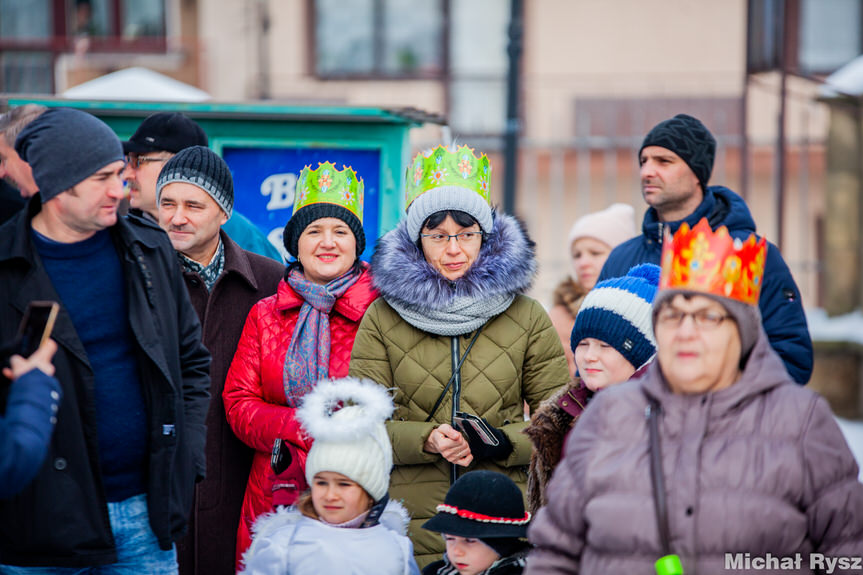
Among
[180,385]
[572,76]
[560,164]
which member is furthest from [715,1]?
[180,385]

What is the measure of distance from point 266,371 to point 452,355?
0.71 metres

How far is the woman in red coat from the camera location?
13.6ft

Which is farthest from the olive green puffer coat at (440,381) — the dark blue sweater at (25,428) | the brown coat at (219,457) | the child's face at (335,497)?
the dark blue sweater at (25,428)

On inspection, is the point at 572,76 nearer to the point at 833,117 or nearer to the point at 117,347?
the point at 833,117

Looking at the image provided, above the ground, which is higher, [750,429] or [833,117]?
[833,117]

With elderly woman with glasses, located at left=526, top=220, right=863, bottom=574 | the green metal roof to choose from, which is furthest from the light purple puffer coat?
the green metal roof

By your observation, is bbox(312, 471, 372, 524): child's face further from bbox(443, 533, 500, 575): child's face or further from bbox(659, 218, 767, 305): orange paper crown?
bbox(659, 218, 767, 305): orange paper crown

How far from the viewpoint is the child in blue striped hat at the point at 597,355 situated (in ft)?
12.1

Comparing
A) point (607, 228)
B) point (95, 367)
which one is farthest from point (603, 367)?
point (607, 228)

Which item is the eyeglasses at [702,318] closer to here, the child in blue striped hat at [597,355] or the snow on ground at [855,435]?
the child in blue striped hat at [597,355]

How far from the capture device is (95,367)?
10.5 feet

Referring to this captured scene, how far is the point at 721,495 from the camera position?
2738mm

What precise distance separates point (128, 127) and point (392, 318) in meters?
2.71

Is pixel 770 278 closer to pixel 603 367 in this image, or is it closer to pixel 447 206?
pixel 603 367
